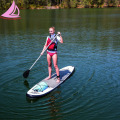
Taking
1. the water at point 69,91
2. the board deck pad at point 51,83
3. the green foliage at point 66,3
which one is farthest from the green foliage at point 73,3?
the board deck pad at point 51,83

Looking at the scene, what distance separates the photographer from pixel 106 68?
11.1 m

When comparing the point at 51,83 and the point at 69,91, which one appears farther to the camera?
the point at 51,83

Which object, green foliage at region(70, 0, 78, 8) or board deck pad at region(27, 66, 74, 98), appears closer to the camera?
board deck pad at region(27, 66, 74, 98)

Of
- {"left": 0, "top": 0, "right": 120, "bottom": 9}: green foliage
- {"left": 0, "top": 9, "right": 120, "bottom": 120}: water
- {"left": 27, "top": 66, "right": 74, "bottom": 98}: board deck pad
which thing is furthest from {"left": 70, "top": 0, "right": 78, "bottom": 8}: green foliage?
{"left": 27, "top": 66, "right": 74, "bottom": 98}: board deck pad

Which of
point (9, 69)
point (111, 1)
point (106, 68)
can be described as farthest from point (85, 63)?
point (111, 1)

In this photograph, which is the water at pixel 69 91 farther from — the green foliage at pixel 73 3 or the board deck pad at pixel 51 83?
the green foliage at pixel 73 3

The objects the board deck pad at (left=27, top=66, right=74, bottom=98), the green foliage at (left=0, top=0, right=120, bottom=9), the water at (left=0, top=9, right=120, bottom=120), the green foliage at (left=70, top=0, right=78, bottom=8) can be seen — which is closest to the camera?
the water at (left=0, top=9, right=120, bottom=120)

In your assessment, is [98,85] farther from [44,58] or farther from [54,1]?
[54,1]

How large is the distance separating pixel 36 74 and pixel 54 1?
123533 millimetres

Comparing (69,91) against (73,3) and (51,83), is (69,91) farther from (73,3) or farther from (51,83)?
(73,3)

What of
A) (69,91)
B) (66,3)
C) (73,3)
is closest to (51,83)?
(69,91)

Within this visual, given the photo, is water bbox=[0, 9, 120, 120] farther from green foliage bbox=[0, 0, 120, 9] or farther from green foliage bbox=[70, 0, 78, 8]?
green foliage bbox=[70, 0, 78, 8]

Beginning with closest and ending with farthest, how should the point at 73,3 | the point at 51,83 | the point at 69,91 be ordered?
the point at 69,91 → the point at 51,83 → the point at 73,3

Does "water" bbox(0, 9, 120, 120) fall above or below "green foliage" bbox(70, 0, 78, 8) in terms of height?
below
